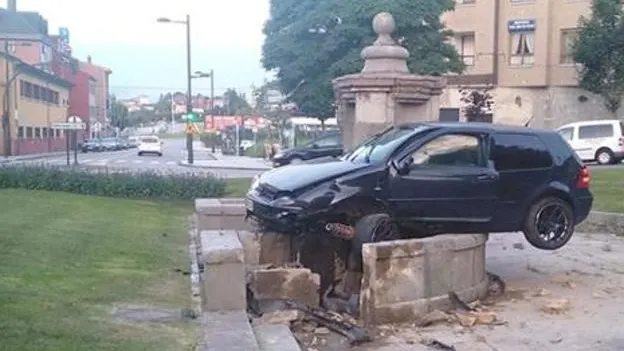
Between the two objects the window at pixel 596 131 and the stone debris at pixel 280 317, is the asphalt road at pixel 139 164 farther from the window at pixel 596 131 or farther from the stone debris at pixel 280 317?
the stone debris at pixel 280 317

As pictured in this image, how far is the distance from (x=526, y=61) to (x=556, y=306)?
41.2 metres

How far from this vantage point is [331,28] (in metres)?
42.7

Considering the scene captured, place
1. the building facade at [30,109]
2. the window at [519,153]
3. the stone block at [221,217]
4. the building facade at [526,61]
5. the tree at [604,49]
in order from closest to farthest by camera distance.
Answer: the window at [519,153]
the stone block at [221,217]
the tree at [604,49]
the building facade at [526,61]
the building facade at [30,109]

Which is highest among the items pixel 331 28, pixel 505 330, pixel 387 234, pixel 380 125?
pixel 331 28

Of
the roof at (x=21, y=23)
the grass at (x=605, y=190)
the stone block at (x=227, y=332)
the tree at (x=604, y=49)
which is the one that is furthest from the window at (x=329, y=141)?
the roof at (x=21, y=23)

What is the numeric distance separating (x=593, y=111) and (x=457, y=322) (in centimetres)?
4160

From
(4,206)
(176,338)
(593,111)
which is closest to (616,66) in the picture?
(593,111)

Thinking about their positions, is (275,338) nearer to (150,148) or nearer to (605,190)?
(605,190)

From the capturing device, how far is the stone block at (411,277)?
919 centimetres

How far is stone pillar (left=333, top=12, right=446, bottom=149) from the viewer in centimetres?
1345

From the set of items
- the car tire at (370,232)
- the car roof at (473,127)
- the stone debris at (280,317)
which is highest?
the car roof at (473,127)

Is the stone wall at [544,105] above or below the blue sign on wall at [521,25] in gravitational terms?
below

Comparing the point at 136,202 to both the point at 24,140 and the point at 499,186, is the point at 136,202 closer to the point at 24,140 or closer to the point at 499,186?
the point at 499,186

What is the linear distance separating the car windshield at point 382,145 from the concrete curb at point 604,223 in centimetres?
672
